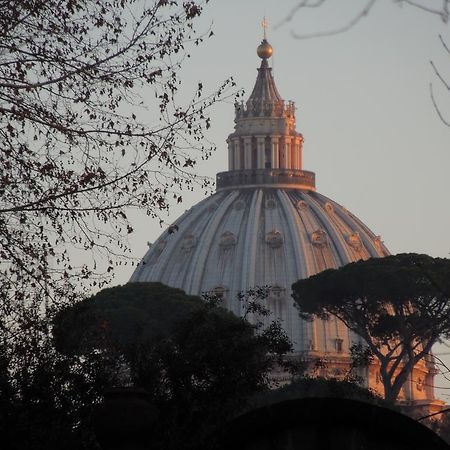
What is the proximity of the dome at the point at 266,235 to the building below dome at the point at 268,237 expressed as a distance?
2.5 inches

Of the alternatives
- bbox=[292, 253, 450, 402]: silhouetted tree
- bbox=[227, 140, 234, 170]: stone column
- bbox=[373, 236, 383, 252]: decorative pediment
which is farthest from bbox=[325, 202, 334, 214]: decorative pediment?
bbox=[292, 253, 450, 402]: silhouetted tree

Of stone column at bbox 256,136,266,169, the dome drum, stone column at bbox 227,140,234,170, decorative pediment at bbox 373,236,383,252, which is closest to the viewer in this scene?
decorative pediment at bbox 373,236,383,252

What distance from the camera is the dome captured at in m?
123

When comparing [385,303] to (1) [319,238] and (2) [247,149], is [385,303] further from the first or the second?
(2) [247,149]

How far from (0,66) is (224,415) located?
12.7 ft

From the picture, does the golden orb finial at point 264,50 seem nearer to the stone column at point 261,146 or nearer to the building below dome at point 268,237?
the building below dome at point 268,237

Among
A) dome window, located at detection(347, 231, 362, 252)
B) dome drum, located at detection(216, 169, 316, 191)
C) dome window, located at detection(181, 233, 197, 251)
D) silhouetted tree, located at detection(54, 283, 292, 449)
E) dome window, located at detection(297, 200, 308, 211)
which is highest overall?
dome drum, located at detection(216, 169, 316, 191)

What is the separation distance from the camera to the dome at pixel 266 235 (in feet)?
403

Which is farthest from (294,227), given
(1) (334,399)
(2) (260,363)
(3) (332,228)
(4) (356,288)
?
(1) (334,399)

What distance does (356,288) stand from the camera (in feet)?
294

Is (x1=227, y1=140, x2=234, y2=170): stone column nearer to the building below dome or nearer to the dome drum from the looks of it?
the building below dome

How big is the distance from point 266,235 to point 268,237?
19 cm

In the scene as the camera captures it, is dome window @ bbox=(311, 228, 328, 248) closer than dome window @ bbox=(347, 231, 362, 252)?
No

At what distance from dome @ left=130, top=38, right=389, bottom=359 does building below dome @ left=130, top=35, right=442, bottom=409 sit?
0.06 meters
